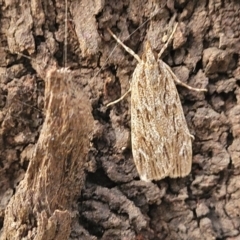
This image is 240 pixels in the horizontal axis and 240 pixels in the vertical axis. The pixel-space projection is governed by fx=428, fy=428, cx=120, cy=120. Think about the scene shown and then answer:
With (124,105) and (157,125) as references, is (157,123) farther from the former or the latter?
(124,105)

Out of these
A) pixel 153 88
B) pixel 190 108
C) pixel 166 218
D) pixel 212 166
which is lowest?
pixel 166 218

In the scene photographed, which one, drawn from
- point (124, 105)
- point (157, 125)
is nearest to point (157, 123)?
point (157, 125)

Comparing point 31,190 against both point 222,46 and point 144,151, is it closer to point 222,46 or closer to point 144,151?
point 144,151

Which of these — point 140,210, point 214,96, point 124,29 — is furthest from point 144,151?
point 124,29

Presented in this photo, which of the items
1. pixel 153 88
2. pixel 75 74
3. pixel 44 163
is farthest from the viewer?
pixel 153 88
